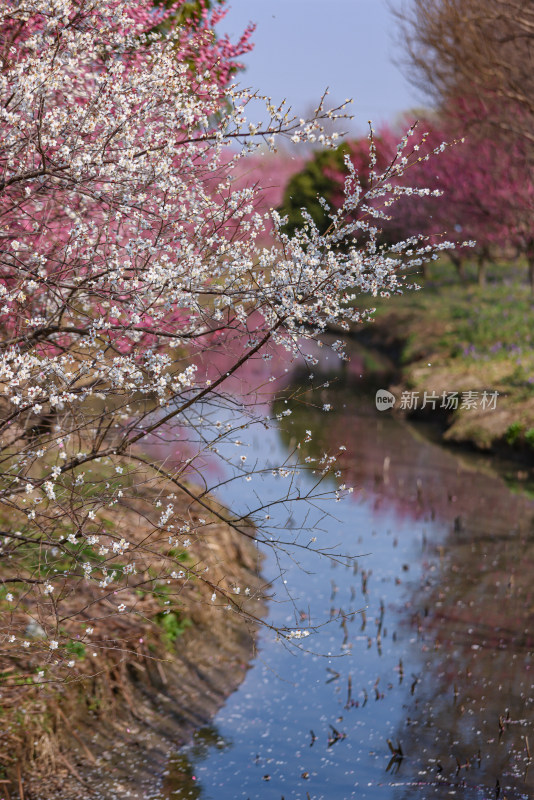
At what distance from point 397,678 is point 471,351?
15.9 m

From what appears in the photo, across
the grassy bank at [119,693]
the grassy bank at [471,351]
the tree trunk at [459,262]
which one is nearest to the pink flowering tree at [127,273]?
the grassy bank at [119,693]

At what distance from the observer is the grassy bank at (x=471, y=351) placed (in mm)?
18641

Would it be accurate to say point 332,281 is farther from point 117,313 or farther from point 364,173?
Answer: point 364,173

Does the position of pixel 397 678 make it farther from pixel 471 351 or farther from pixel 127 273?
pixel 471 351

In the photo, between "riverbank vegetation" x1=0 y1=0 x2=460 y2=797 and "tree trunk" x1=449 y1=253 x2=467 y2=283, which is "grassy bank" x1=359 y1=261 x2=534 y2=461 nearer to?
"tree trunk" x1=449 y1=253 x2=467 y2=283

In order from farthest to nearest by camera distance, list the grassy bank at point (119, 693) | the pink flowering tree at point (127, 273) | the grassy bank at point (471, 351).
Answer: the grassy bank at point (471, 351), the grassy bank at point (119, 693), the pink flowering tree at point (127, 273)

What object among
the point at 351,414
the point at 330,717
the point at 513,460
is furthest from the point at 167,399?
the point at 351,414

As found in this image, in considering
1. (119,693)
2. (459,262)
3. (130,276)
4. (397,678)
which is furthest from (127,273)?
(459,262)

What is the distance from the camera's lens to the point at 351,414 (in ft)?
73.6

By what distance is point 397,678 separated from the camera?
350 inches

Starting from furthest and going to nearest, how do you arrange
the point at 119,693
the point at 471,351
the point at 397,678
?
the point at 471,351
the point at 397,678
the point at 119,693

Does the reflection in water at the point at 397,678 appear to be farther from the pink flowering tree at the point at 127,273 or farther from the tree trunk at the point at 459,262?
the tree trunk at the point at 459,262

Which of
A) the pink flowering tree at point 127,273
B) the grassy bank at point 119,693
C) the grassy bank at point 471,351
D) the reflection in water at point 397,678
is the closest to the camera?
the pink flowering tree at point 127,273

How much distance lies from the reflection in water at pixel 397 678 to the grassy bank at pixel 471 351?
4184 millimetres
